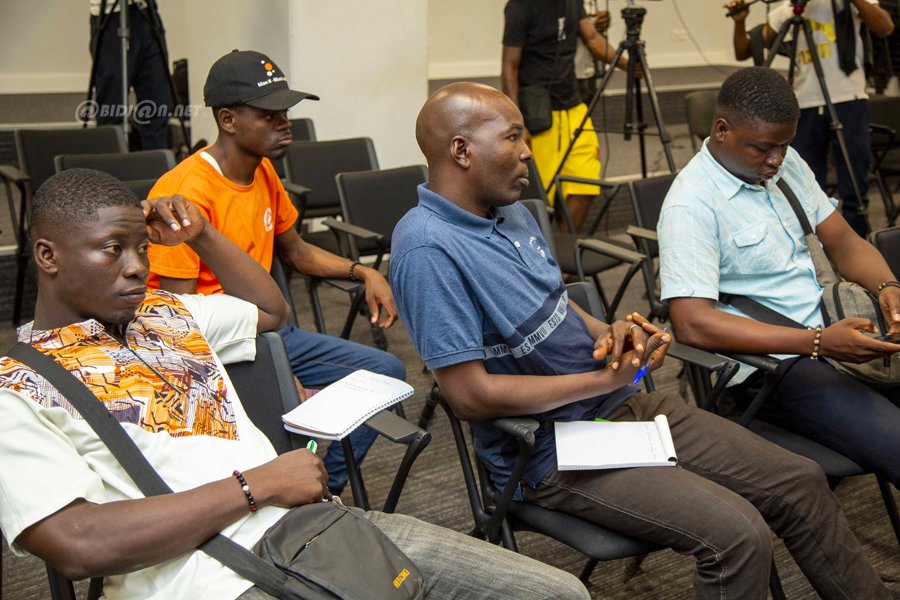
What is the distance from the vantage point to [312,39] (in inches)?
184

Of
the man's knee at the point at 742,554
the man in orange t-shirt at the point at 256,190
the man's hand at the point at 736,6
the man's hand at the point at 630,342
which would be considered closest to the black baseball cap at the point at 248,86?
the man in orange t-shirt at the point at 256,190

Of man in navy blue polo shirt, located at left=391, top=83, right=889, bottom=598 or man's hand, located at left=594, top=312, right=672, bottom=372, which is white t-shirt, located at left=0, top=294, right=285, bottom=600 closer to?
man in navy blue polo shirt, located at left=391, top=83, right=889, bottom=598

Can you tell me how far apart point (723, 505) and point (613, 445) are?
224 millimetres

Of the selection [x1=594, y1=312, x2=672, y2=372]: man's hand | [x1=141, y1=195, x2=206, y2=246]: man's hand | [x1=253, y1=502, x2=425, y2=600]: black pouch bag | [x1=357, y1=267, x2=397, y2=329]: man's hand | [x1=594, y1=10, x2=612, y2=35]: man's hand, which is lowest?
[x1=253, y1=502, x2=425, y2=600]: black pouch bag

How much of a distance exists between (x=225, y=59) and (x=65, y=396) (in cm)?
148

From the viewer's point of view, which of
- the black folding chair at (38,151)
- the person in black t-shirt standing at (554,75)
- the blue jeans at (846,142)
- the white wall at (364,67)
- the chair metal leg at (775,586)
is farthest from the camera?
the white wall at (364,67)

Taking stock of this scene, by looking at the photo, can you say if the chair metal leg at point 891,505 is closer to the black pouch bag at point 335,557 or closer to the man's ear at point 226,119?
the black pouch bag at point 335,557

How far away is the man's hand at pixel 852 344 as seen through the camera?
2.02 meters

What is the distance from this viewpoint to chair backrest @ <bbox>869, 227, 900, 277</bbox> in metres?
2.42

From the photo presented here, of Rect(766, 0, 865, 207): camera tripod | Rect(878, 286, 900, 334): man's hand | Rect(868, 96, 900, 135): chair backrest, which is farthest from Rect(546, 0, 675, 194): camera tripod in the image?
Rect(878, 286, 900, 334): man's hand

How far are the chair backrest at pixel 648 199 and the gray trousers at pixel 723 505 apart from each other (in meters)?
1.24

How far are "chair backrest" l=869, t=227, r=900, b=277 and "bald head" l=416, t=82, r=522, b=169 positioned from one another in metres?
1.15

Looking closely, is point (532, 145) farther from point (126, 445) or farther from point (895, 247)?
point (126, 445)

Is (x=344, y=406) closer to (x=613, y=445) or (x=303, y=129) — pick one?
(x=613, y=445)
